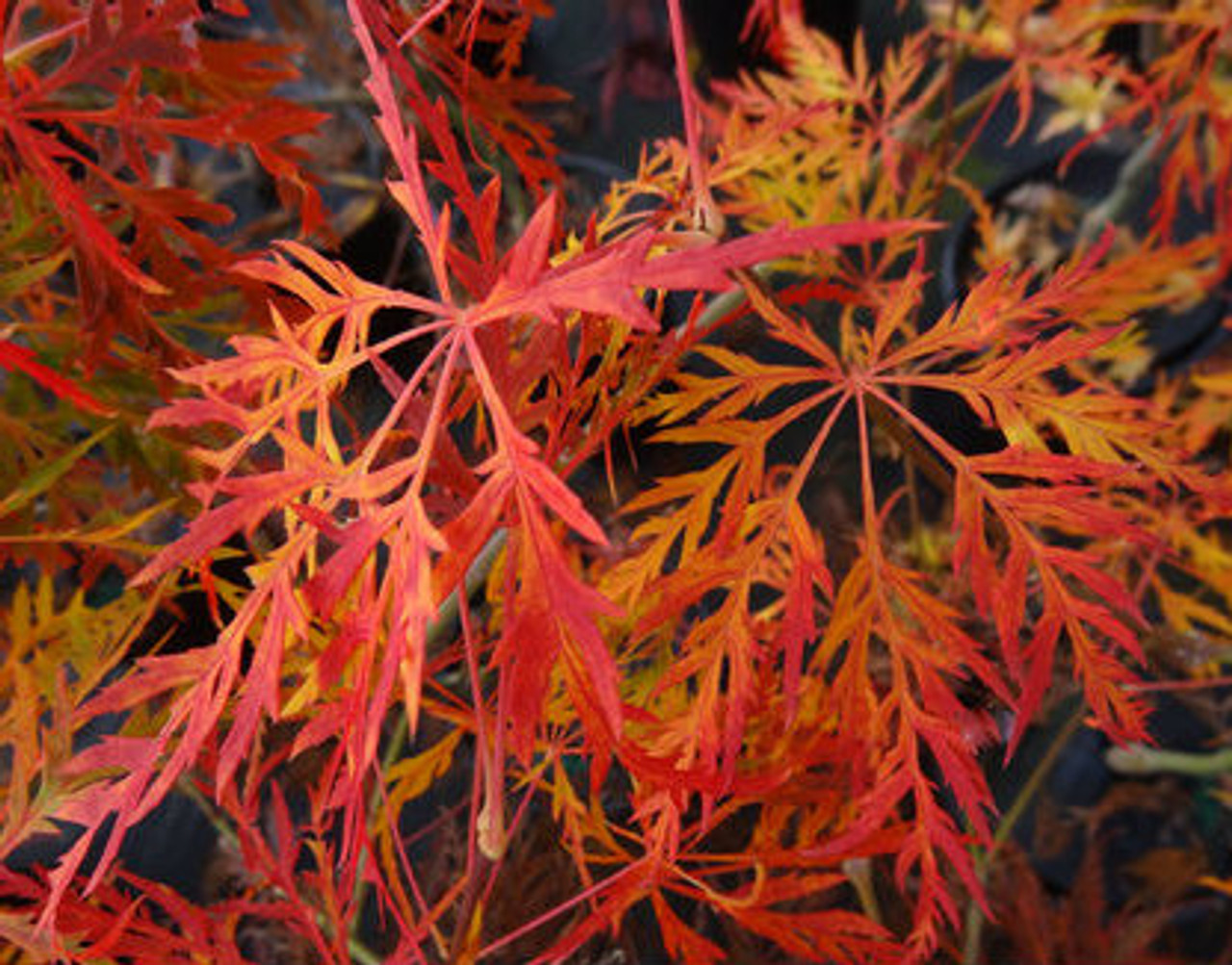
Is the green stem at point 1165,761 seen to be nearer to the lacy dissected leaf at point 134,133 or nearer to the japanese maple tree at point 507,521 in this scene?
the japanese maple tree at point 507,521

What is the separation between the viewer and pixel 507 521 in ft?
0.82

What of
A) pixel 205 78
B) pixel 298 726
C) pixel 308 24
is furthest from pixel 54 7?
pixel 308 24

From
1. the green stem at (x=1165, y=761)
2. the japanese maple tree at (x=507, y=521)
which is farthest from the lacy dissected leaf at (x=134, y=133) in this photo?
the green stem at (x=1165, y=761)

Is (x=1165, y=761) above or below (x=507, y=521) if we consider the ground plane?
below

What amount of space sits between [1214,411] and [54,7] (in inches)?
27.7

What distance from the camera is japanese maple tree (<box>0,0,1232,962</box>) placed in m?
0.24

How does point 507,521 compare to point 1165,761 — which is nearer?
point 507,521

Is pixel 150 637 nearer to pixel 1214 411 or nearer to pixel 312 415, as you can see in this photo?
pixel 312 415

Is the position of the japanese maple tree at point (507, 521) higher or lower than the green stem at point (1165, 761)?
higher

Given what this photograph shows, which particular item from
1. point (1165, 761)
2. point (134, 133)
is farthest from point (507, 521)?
point (1165, 761)

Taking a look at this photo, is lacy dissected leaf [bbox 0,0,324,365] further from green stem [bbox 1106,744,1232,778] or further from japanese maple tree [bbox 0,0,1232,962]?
green stem [bbox 1106,744,1232,778]

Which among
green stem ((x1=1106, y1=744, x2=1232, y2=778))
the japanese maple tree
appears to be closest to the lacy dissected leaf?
the japanese maple tree

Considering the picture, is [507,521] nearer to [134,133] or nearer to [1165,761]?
[134,133]

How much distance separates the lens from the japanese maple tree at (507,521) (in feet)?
0.80
